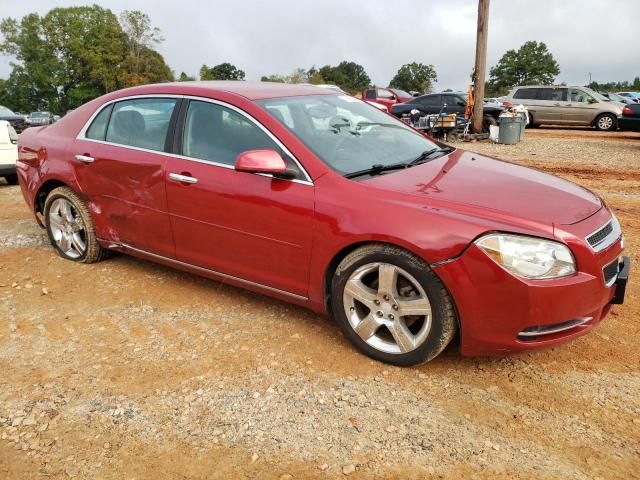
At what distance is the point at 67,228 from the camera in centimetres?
475

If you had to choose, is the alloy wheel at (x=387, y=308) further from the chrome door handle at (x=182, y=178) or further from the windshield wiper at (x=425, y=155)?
the chrome door handle at (x=182, y=178)

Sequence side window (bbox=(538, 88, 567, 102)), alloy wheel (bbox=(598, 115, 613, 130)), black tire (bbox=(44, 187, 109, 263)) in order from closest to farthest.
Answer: black tire (bbox=(44, 187, 109, 263))
alloy wheel (bbox=(598, 115, 613, 130))
side window (bbox=(538, 88, 567, 102))

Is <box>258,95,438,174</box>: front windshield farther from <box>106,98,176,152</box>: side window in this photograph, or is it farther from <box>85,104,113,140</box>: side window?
<box>85,104,113,140</box>: side window

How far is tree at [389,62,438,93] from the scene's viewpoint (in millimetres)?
87456

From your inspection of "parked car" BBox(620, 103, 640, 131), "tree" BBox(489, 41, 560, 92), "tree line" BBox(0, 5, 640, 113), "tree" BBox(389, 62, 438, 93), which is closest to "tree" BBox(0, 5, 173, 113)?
"tree line" BBox(0, 5, 640, 113)

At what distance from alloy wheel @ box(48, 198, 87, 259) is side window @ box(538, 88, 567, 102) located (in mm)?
17635

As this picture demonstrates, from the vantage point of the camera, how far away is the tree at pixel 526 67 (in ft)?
272

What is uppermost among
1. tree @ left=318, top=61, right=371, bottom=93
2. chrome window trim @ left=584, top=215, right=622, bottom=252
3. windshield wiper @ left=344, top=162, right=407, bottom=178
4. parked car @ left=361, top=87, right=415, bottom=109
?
tree @ left=318, top=61, right=371, bottom=93

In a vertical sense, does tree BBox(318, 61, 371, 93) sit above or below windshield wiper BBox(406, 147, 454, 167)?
above

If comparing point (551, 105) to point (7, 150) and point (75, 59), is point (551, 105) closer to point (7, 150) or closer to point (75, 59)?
point (7, 150)

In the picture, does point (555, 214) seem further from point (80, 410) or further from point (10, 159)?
point (10, 159)

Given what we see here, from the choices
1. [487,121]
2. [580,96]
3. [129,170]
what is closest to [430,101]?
[487,121]

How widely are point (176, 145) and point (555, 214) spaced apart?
8.05 ft

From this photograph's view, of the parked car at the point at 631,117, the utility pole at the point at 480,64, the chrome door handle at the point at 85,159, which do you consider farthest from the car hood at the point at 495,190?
the utility pole at the point at 480,64
